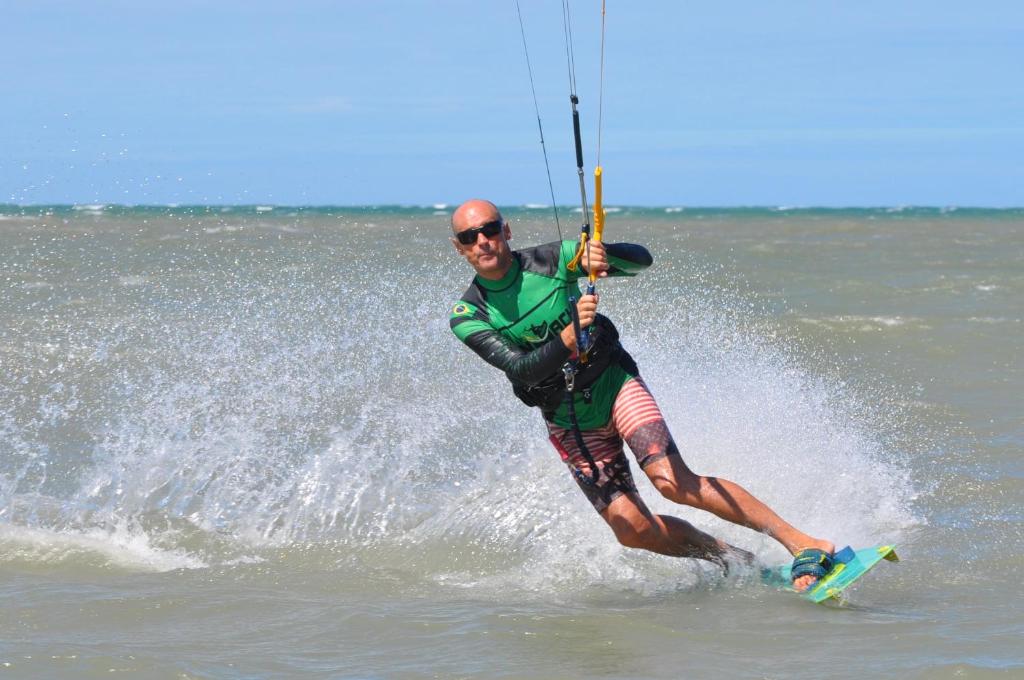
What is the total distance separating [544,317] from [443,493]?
97.2 inches

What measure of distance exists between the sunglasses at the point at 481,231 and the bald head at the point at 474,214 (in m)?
0.02

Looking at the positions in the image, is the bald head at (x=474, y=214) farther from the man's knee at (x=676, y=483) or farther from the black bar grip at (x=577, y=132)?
the man's knee at (x=676, y=483)

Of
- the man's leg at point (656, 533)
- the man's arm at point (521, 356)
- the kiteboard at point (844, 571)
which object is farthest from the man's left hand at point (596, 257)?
the kiteboard at point (844, 571)

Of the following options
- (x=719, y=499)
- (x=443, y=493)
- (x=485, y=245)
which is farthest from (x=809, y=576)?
(x=443, y=493)

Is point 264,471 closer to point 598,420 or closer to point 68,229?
point 598,420

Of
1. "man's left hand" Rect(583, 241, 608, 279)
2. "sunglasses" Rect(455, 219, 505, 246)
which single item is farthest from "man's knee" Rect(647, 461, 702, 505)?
"sunglasses" Rect(455, 219, 505, 246)

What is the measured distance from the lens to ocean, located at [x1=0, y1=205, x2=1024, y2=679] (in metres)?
4.43

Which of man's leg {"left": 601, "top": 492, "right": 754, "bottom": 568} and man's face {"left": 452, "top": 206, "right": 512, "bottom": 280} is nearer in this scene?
man's face {"left": 452, "top": 206, "right": 512, "bottom": 280}

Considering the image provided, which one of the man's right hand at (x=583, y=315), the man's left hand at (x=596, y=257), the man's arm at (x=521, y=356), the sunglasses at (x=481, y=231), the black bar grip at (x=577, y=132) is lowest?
the man's arm at (x=521, y=356)

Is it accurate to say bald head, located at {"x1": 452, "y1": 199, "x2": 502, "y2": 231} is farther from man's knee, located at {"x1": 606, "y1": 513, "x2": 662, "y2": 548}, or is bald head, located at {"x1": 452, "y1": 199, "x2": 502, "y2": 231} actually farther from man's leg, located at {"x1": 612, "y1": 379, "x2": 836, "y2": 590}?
man's knee, located at {"x1": 606, "y1": 513, "x2": 662, "y2": 548}

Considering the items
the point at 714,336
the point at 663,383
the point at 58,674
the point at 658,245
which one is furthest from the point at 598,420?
the point at 658,245

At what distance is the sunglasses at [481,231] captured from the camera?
16.2 ft

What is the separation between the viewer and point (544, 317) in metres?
5.11

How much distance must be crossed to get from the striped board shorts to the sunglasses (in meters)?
0.85
